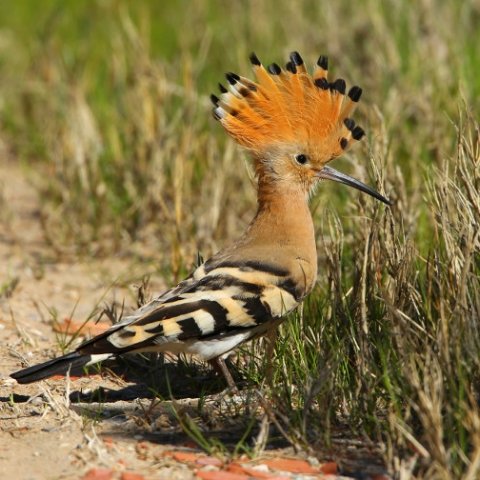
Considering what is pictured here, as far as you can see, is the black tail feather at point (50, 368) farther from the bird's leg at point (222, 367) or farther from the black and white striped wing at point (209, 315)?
the bird's leg at point (222, 367)

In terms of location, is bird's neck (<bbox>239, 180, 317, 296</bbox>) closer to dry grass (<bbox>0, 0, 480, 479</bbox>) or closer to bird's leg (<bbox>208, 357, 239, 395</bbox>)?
dry grass (<bbox>0, 0, 480, 479</bbox>)

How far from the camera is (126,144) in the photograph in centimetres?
496

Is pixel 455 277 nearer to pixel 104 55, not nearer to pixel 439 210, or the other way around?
pixel 439 210

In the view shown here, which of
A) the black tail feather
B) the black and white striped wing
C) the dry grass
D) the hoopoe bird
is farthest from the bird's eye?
the black tail feather

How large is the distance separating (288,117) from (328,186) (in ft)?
4.25

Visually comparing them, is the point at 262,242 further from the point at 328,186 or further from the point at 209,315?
the point at 328,186

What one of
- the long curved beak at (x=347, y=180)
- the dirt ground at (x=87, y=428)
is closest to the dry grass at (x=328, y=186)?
the long curved beak at (x=347, y=180)

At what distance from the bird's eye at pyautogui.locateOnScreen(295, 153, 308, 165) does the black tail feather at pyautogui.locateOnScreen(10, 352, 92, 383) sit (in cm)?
105

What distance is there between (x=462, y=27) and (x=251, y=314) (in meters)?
3.74

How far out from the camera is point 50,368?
2713mm

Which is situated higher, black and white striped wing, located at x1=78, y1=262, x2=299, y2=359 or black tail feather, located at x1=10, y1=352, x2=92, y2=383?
black and white striped wing, located at x1=78, y1=262, x2=299, y2=359

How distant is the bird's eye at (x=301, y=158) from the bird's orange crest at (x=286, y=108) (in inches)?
2.1

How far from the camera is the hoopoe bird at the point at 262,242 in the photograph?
9.00 feet

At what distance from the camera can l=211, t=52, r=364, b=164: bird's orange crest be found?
325 cm
